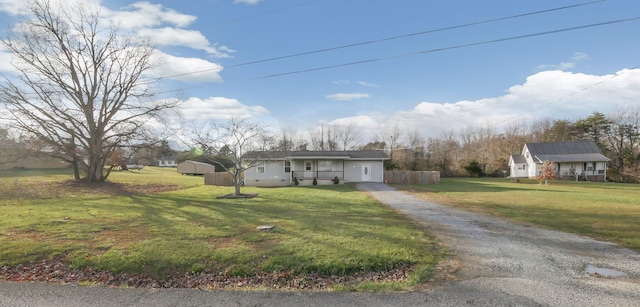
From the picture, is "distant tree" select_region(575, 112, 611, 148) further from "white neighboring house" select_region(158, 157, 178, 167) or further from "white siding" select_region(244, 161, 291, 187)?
"white neighboring house" select_region(158, 157, 178, 167)

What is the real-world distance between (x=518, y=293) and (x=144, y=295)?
4.97m

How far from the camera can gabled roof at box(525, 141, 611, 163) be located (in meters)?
41.5

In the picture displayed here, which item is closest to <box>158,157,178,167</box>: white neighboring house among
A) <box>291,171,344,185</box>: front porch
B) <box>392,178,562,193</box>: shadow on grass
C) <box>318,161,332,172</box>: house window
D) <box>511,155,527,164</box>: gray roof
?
<box>291,171,344,185</box>: front porch

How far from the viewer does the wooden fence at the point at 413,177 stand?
31.3m

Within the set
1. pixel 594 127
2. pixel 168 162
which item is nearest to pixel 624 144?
pixel 594 127

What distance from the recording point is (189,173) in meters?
54.1

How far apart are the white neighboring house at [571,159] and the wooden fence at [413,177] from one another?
22.3 metres

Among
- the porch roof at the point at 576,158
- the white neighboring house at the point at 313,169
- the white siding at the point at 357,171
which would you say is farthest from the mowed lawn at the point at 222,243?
the porch roof at the point at 576,158

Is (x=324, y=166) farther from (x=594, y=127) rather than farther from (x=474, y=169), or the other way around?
(x=594, y=127)

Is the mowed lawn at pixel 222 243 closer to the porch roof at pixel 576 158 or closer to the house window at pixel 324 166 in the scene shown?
the house window at pixel 324 166

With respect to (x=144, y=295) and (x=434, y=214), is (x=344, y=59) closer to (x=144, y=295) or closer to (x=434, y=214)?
(x=434, y=214)

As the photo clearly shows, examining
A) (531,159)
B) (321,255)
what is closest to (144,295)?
(321,255)

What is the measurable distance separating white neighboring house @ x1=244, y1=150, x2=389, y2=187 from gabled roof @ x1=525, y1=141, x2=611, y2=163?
2826 cm

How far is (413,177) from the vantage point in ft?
106
